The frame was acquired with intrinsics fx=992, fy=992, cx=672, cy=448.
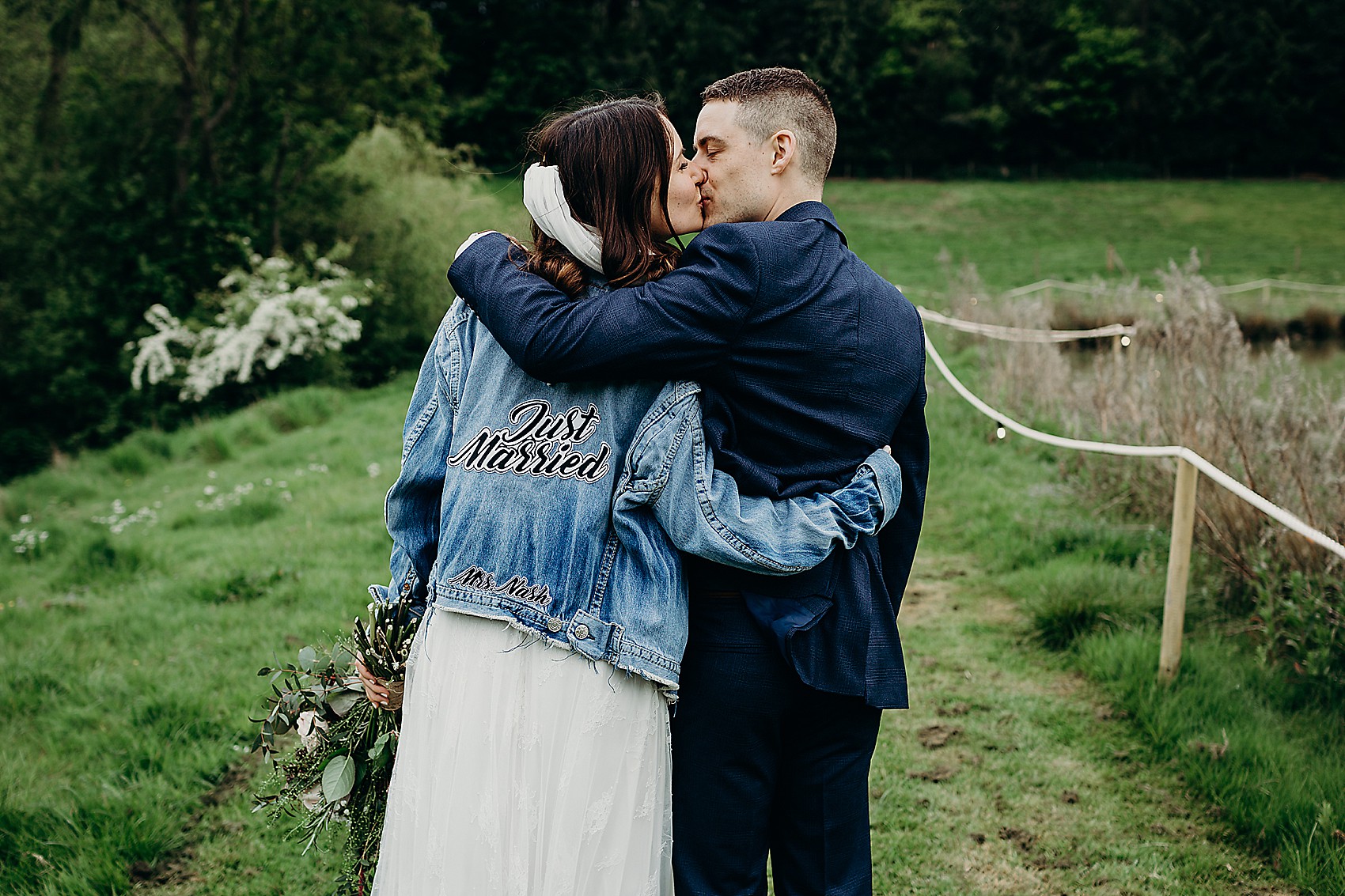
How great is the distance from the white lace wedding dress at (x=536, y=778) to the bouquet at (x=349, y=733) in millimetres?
459

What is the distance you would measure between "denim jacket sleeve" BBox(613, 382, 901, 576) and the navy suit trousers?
19 cm

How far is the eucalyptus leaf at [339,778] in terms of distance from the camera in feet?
8.02

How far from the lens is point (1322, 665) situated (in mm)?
4035

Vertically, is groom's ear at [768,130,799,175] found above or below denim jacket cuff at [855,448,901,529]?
above

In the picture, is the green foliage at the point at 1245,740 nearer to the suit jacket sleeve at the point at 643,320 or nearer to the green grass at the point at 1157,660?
the green grass at the point at 1157,660

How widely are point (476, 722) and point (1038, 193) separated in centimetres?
4274

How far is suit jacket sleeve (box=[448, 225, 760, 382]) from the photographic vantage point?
6.20 feet

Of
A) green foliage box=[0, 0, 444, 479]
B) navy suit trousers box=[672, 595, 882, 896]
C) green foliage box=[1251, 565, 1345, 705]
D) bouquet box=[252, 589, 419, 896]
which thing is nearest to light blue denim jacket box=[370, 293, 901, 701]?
navy suit trousers box=[672, 595, 882, 896]

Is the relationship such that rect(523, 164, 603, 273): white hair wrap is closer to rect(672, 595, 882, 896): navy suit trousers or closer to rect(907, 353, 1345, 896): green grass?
rect(672, 595, 882, 896): navy suit trousers

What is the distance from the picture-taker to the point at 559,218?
6.67 ft

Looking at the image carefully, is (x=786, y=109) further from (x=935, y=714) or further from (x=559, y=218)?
(x=935, y=714)

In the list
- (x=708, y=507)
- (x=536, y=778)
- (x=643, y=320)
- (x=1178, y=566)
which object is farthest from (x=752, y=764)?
(x=1178, y=566)

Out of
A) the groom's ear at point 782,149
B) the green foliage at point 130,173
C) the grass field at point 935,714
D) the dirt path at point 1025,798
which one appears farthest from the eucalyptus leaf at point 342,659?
the green foliage at point 130,173

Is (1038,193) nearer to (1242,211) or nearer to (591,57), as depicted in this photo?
(1242,211)
